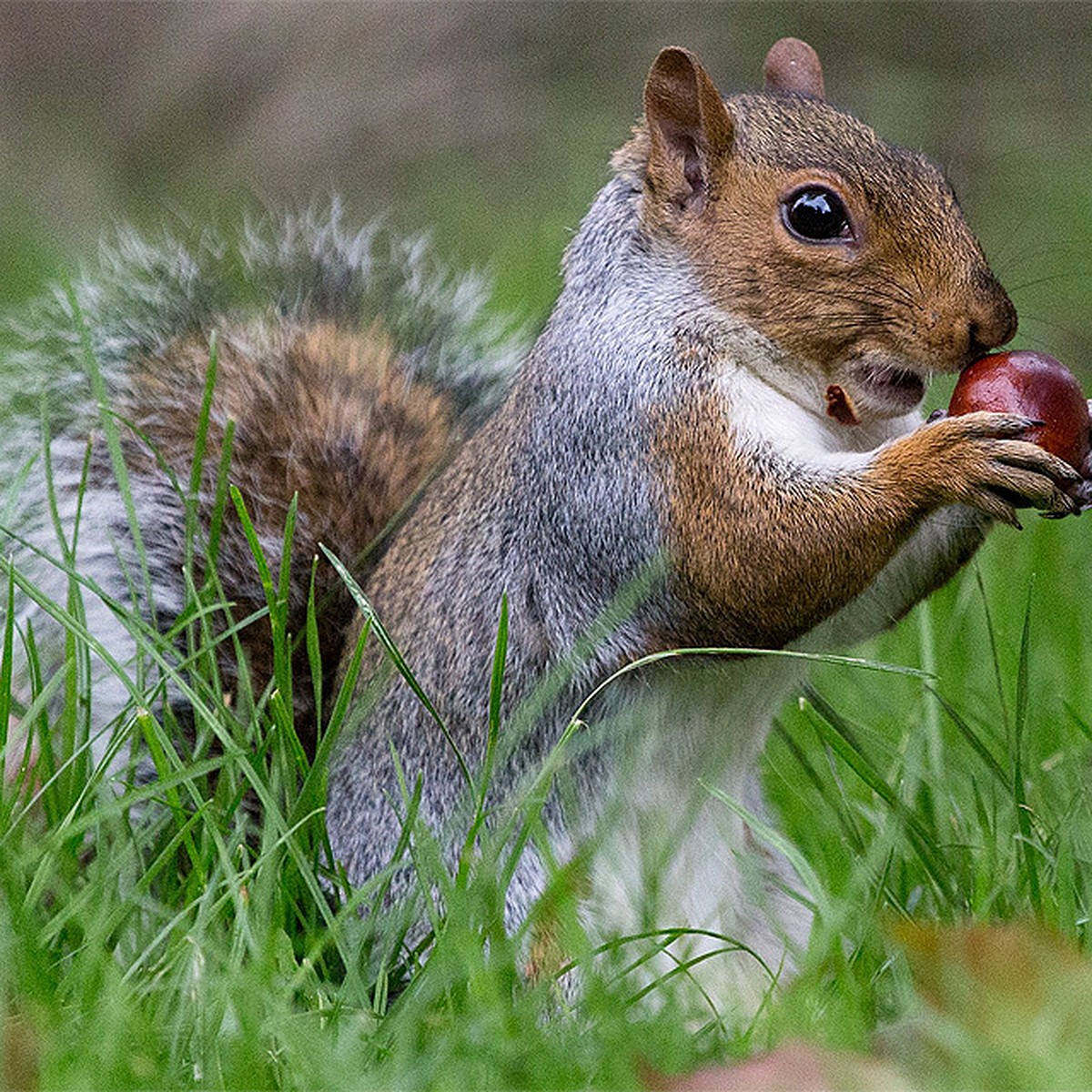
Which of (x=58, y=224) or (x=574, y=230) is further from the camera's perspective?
(x=58, y=224)

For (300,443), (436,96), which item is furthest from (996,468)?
(436,96)

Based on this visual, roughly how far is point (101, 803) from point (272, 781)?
5.7 inches

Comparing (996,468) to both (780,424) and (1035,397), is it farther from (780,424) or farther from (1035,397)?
(780,424)

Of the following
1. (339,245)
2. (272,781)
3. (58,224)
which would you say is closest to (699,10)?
(58,224)

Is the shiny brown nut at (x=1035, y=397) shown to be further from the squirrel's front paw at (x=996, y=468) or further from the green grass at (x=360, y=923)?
the green grass at (x=360, y=923)

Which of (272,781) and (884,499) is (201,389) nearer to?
(272,781)

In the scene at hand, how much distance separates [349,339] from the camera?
6.52 ft

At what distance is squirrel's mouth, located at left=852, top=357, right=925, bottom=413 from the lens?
5.04 feet

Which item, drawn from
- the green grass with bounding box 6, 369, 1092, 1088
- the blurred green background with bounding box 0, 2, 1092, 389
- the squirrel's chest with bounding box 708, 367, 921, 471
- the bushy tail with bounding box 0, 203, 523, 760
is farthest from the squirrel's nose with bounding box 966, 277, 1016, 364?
the blurred green background with bounding box 0, 2, 1092, 389

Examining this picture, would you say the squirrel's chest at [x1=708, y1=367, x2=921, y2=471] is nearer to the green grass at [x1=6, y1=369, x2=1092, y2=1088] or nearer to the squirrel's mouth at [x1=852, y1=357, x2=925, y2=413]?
the squirrel's mouth at [x1=852, y1=357, x2=925, y2=413]

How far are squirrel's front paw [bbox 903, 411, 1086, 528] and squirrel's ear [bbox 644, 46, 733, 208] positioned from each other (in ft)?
1.11

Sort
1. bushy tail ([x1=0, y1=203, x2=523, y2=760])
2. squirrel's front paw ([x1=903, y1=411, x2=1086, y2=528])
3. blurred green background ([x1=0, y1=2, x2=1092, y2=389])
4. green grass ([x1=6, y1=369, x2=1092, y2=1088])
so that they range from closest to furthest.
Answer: green grass ([x1=6, y1=369, x2=1092, y2=1088]), squirrel's front paw ([x1=903, y1=411, x2=1086, y2=528]), bushy tail ([x1=0, y1=203, x2=523, y2=760]), blurred green background ([x1=0, y1=2, x2=1092, y2=389])

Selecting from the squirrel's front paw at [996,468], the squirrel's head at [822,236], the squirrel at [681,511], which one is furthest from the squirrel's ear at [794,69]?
the squirrel's front paw at [996,468]

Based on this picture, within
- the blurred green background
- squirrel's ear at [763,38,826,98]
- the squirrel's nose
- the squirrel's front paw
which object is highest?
the blurred green background
